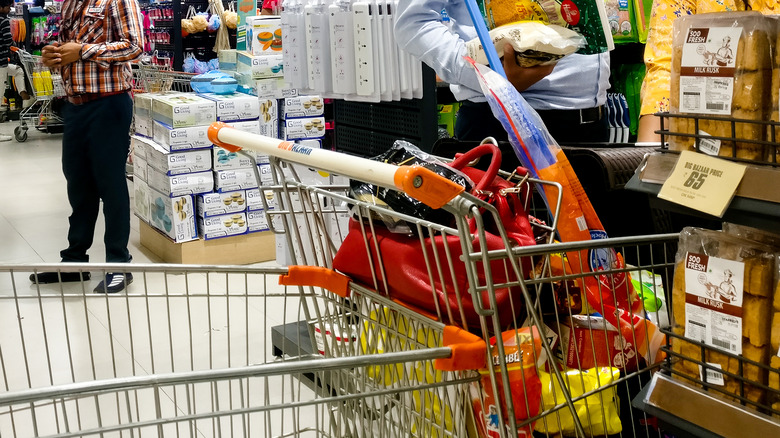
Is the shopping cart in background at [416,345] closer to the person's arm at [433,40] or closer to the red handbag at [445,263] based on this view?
the red handbag at [445,263]

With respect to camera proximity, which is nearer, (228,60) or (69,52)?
(69,52)

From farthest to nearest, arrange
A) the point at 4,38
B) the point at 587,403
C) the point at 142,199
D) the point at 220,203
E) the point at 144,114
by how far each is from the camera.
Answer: the point at 4,38 < the point at 142,199 < the point at 144,114 < the point at 220,203 < the point at 587,403

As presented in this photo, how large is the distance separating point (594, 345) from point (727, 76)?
0.75 m

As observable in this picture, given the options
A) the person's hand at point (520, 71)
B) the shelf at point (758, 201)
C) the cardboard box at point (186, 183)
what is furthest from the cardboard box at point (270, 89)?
the shelf at point (758, 201)

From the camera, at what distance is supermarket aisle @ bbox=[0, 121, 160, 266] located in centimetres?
513

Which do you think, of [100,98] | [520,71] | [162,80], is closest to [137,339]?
[100,98]

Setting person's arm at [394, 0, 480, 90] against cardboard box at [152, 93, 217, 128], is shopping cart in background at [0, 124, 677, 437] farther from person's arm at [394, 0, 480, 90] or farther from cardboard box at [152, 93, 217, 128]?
cardboard box at [152, 93, 217, 128]

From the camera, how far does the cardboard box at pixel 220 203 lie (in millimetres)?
4582

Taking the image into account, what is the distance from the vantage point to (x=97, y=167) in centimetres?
423

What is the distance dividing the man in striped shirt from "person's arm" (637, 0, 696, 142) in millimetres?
2995

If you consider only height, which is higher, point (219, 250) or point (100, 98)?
point (100, 98)

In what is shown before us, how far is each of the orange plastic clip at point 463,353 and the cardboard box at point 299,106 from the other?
3.56 metres

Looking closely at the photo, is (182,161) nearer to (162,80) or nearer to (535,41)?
(162,80)

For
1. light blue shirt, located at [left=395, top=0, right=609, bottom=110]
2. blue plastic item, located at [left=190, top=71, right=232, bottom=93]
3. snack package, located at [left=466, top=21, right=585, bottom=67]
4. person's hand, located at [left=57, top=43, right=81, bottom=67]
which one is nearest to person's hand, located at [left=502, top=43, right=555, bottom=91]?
snack package, located at [left=466, top=21, right=585, bottom=67]
